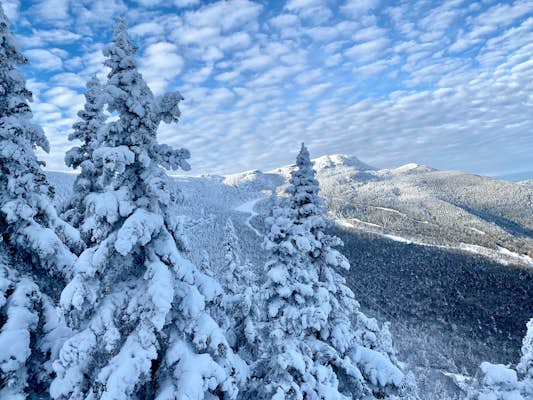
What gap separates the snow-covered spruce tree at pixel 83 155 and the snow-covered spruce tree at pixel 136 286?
7.99m

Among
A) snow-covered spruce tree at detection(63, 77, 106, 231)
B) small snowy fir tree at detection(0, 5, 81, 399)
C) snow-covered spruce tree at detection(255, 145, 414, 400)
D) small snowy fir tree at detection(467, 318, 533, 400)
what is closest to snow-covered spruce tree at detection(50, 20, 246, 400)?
small snowy fir tree at detection(0, 5, 81, 399)

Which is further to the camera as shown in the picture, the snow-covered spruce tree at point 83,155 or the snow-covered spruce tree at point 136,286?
the snow-covered spruce tree at point 83,155

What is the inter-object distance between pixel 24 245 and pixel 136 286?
3.38 metres

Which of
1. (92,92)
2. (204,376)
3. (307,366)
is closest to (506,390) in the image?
(307,366)

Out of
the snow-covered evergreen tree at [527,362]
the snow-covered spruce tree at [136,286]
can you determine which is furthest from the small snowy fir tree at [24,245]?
the snow-covered evergreen tree at [527,362]

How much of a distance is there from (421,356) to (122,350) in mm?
140100

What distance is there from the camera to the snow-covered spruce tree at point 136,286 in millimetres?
7250

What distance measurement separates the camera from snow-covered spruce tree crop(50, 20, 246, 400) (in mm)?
7250

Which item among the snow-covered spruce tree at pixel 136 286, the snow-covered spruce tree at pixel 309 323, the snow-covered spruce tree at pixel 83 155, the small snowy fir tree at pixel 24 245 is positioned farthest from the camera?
the snow-covered spruce tree at pixel 83 155

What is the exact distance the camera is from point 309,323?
13109 millimetres

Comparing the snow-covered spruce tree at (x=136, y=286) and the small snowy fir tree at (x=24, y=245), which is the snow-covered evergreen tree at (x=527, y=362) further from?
the small snowy fir tree at (x=24, y=245)

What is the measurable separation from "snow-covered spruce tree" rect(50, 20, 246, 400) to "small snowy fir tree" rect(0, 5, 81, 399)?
4.42 ft

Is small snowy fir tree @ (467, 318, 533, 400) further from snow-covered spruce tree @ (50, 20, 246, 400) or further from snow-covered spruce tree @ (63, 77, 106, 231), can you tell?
snow-covered spruce tree @ (63, 77, 106, 231)

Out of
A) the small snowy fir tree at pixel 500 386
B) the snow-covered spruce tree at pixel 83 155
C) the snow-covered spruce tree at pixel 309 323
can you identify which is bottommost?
the small snowy fir tree at pixel 500 386
